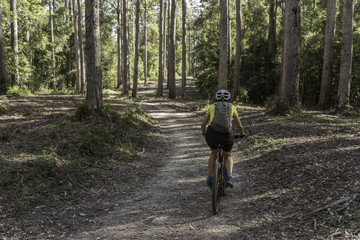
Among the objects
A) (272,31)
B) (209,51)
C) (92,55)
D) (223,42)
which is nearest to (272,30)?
(272,31)

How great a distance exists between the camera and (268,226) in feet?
13.7

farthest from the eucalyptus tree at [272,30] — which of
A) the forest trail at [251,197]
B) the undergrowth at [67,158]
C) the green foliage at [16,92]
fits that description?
the green foliage at [16,92]

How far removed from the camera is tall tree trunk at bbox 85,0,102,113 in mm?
9211

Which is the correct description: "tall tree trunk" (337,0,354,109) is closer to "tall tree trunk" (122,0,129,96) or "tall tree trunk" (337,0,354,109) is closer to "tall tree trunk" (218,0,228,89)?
"tall tree trunk" (218,0,228,89)

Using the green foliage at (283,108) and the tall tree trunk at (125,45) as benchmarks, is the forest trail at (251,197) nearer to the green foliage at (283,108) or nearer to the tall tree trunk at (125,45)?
the green foliage at (283,108)

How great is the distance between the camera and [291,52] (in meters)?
12.1

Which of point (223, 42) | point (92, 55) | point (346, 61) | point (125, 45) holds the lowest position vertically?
point (92, 55)

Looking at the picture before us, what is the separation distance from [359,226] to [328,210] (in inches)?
23.1

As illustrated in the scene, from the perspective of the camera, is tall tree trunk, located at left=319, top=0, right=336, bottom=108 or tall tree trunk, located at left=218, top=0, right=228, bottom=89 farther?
tall tree trunk, located at left=218, top=0, right=228, bottom=89

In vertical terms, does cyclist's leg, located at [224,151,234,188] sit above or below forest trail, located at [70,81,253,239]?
above

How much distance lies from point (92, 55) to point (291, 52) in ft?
27.8

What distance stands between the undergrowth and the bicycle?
2792mm

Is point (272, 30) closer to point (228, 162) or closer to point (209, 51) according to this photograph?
point (209, 51)

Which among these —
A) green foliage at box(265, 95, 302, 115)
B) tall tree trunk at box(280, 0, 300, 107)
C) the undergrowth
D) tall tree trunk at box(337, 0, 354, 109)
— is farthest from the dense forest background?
the undergrowth
